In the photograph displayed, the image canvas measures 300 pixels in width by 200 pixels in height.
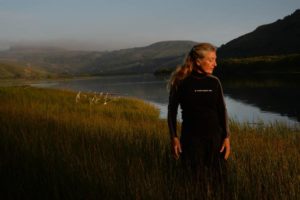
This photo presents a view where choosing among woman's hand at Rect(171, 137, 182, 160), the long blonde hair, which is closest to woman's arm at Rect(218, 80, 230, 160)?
the long blonde hair

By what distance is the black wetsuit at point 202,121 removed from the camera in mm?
5000

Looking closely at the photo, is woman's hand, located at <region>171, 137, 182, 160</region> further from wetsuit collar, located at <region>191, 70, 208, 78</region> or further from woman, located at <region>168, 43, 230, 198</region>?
wetsuit collar, located at <region>191, 70, 208, 78</region>

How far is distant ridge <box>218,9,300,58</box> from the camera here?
443 ft

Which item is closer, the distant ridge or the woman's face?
the woman's face

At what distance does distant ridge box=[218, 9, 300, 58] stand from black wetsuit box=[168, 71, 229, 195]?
12463 centimetres

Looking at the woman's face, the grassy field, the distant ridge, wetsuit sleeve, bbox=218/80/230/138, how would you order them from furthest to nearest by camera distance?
the distant ridge, wetsuit sleeve, bbox=218/80/230/138, the woman's face, the grassy field

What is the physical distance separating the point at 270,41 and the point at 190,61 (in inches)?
6040

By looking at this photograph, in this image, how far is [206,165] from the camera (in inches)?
204

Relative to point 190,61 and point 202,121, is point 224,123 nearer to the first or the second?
point 202,121

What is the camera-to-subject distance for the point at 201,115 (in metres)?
5.02

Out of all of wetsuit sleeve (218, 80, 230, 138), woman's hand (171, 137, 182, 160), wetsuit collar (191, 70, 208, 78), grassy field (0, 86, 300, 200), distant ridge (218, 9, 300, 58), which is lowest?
grassy field (0, 86, 300, 200)

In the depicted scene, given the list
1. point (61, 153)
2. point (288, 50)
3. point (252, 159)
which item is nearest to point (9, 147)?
point (61, 153)

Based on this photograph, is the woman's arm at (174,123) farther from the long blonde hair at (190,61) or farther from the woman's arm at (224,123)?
the woman's arm at (224,123)

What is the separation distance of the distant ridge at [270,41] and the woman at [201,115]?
12462 centimetres
